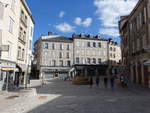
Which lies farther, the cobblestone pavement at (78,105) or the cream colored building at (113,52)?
the cream colored building at (113,52)

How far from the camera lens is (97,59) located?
47.4m

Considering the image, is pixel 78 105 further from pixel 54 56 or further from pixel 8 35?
pixel 54 56

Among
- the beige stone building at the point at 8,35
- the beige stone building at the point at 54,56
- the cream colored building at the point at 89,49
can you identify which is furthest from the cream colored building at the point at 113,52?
the beige stone building at the point at 8,35

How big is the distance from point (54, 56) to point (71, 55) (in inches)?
214

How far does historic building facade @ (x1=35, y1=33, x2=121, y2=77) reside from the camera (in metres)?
42.8

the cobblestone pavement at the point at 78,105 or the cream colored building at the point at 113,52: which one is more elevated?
the cream colored building at the point at 113,52

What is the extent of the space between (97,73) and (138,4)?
2881 centimetres

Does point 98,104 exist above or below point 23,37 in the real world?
below

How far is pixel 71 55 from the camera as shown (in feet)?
148

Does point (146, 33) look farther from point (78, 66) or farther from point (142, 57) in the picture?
point (78, 66)

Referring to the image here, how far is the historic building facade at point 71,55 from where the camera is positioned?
1687 inches

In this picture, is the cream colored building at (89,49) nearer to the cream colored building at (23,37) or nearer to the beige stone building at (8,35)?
the cream colored building at (23,37)

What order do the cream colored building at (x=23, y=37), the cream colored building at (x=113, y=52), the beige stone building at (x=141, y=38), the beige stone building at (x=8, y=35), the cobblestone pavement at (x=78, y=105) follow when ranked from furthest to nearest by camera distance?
1. the cream colored building at (x=113, y=52)
2. the cream colored building at (x=23, y=37)
3. the beige stone building at (x=141, y=38)
4. the beige stone building at (x=8, y=35)
5. the cobblestone pavement at (x=78, y=105)

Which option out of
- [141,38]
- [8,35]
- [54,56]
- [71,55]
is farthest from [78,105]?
[71,55]
